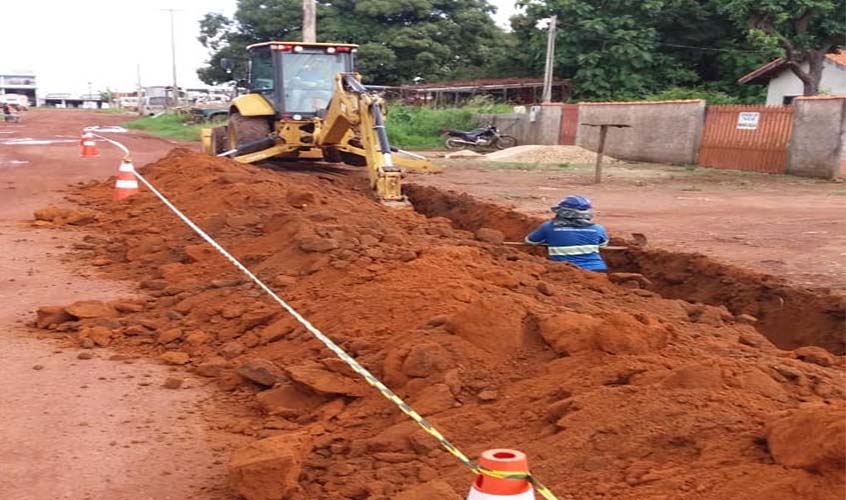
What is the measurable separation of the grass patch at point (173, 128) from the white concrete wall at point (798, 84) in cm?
2308

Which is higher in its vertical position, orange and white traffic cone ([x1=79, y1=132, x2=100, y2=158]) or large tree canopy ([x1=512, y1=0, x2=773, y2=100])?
large tree canopy ([x1=512, y1=0, x2=773, y2=100])

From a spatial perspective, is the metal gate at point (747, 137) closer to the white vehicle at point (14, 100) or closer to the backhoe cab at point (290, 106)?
the backhoe cab at point (290, 106)

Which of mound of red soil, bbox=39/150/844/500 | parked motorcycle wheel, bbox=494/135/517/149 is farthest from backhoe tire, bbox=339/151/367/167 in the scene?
parked motorcycle wheel, bbox=494/135/517/149

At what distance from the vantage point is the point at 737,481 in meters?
2.64

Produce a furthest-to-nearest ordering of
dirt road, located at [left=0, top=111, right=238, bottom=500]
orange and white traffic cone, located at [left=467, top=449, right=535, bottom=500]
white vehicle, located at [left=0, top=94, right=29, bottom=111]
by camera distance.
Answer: white vehicle, located at [left=0, top=94, right=29, bottom=111]
dirt road, located at [left=0, top=111, right=238, bottom=500]
orange and white traffic cone, located at [left=467, top=449, right=535, bottom=500]

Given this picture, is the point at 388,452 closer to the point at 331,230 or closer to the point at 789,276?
the point at 331,230

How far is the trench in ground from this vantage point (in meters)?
6.49

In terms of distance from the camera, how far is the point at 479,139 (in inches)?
1173

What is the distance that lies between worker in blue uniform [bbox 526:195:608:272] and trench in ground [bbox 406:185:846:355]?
0.83 meters

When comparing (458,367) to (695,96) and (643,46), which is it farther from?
(643,46)

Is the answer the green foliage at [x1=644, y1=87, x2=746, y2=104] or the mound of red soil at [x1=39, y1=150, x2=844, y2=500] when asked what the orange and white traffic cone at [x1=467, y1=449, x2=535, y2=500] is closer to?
the mound of red soil at [x1=39, y1=150, x2=844, y2=500]

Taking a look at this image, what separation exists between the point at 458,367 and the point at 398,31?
129 ft

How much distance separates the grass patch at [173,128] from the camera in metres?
34.2

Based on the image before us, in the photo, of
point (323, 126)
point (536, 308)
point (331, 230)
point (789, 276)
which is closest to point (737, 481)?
point (536, 308)
